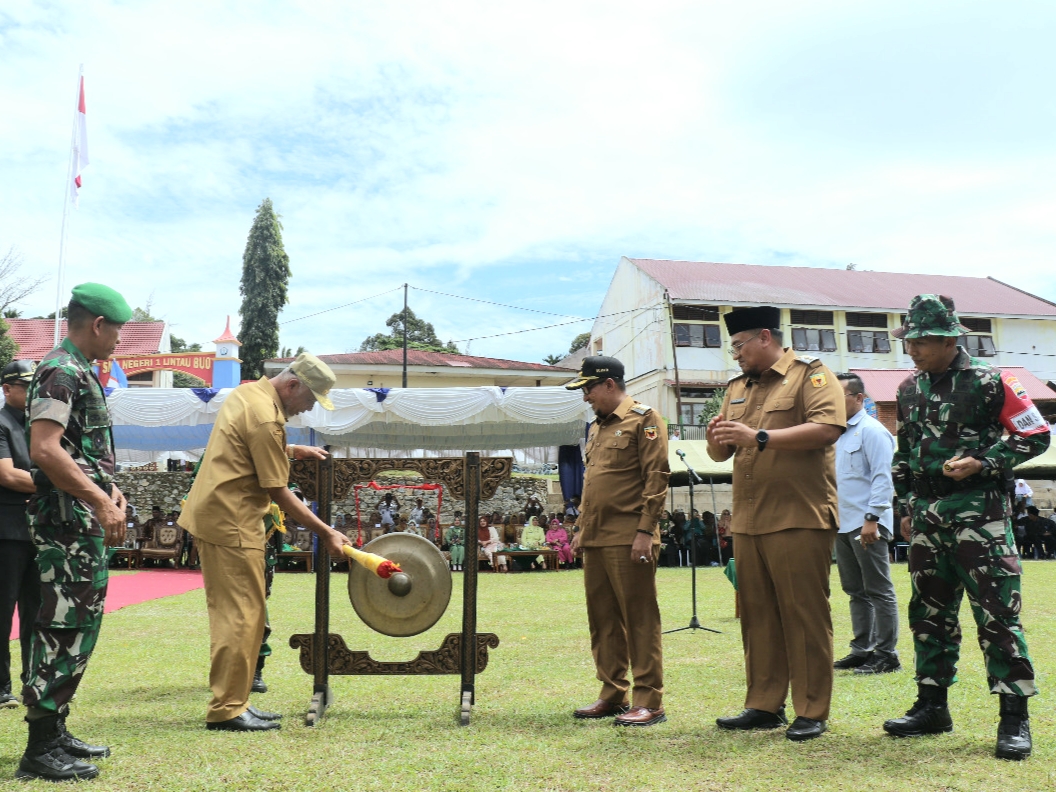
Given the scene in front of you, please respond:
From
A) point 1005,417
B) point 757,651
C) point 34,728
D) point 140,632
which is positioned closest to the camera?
point 34,728

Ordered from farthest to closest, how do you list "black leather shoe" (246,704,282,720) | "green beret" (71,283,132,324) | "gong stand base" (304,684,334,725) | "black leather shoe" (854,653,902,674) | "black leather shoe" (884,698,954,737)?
"black leather shoe" (854,653,902,674)
"gong stand base" (304,684,334,725)
"black leather shoe" (246,704,282,720)
"black leather shoe" (884,698,954,737)
"green beret" (71,283,132,324)

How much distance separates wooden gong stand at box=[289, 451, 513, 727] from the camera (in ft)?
16.5

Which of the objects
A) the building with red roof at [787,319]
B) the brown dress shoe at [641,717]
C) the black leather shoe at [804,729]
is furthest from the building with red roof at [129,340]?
the black leather shoe at [804,729]

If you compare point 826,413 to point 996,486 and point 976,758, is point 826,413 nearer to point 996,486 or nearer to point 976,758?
point 996,486

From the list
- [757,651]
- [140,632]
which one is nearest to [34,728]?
[757,651]

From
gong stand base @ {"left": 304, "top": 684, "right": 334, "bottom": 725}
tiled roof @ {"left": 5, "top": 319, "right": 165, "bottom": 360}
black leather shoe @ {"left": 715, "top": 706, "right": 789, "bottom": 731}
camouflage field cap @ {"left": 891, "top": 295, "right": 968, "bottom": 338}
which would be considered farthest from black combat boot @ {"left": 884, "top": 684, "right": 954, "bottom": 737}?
tiled roof @ {"left": 5, "top": 319, "right": 165, "bottom": 360}

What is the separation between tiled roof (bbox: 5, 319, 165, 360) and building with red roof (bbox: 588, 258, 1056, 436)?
22350 millimetres

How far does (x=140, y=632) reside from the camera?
8391mm

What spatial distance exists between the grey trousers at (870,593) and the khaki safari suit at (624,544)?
205 cm

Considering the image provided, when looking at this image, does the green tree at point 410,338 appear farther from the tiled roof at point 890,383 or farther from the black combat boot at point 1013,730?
the black combat boot at point 1013,730

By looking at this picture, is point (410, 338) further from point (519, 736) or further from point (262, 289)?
point (519, 736)

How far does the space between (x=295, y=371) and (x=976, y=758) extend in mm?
3758

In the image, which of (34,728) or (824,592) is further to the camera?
(824,592)

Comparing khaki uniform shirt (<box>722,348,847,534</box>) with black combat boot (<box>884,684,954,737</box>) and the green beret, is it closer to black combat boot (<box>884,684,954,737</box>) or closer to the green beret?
black combat boot (<box>884,684,954,737</box>)
